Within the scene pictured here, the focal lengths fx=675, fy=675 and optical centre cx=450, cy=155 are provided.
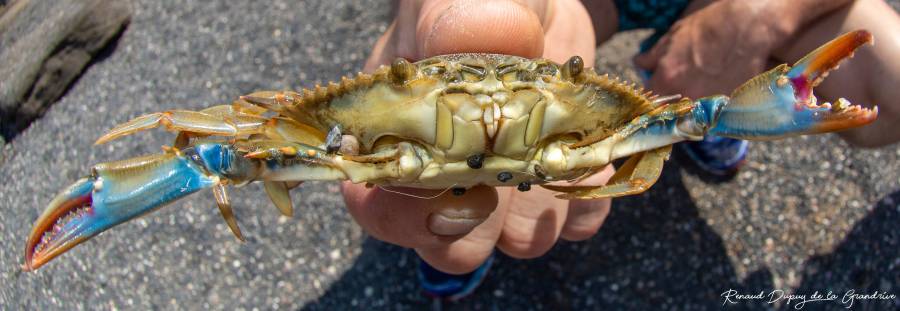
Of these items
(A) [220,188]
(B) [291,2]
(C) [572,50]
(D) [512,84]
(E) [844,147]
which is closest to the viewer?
(D) [512,84]

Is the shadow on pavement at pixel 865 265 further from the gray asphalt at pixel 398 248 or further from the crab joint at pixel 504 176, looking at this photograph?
the crab joint at pixel 504 176

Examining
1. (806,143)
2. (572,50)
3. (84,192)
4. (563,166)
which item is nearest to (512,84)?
(563,166)

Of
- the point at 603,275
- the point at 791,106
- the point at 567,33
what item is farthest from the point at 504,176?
the point at 603,275

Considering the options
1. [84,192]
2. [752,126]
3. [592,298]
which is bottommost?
[592,298]

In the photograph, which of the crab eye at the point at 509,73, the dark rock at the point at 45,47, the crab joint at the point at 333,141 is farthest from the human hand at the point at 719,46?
the dark rock at the point at 45,47

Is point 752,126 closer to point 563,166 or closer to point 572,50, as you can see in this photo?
point 563,166

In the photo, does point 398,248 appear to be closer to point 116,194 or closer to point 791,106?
point 116,194
